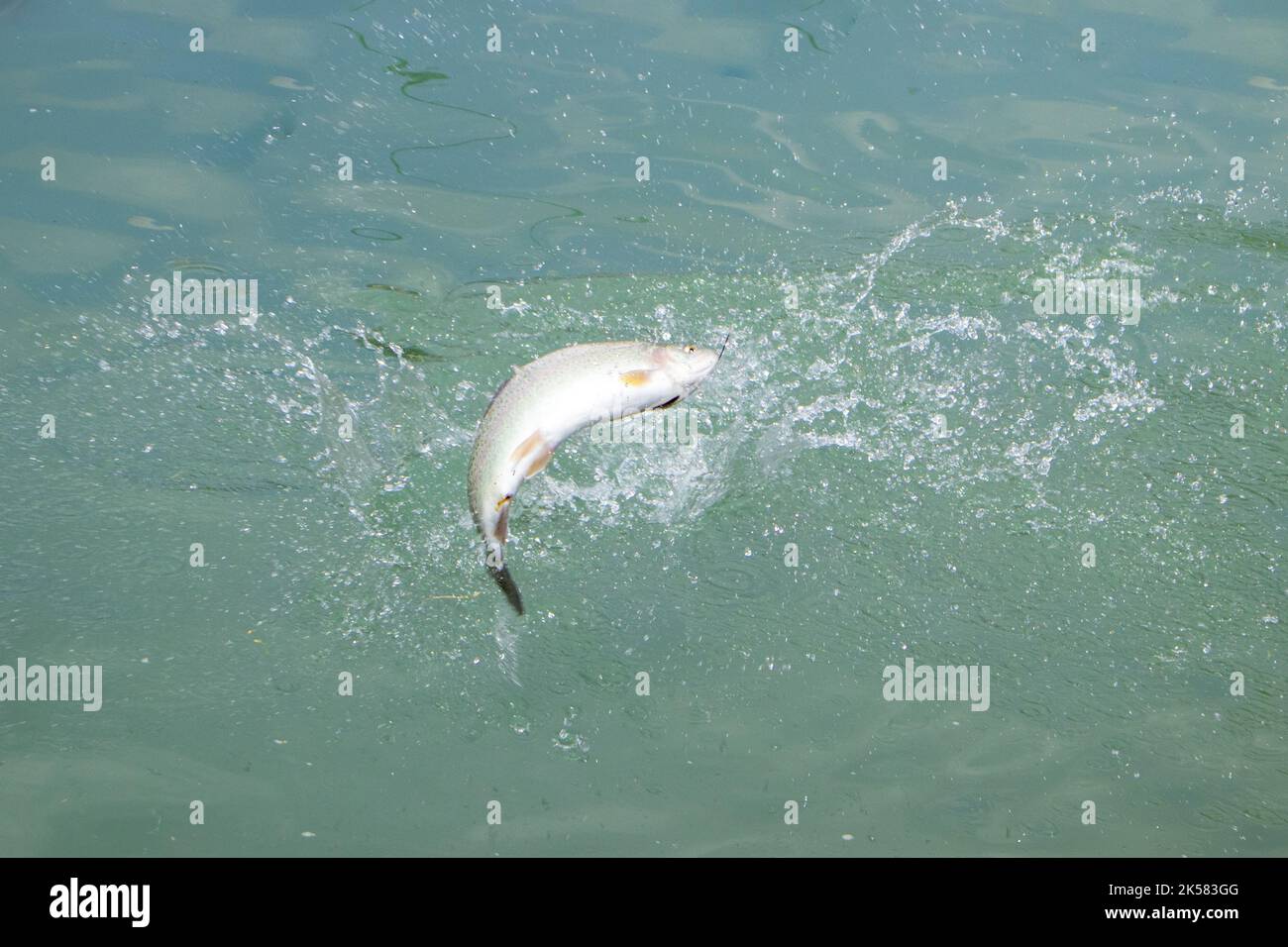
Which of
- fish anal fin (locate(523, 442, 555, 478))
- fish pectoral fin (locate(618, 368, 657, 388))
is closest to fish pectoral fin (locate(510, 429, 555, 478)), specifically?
fish anal fin (locate(523, 442, 555, 478))

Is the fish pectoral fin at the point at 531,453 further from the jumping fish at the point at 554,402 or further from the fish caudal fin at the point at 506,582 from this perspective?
the fish caudal fin at the point at 506,582

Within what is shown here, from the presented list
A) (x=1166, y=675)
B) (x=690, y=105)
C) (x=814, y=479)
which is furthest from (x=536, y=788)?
(x=690, y=105)

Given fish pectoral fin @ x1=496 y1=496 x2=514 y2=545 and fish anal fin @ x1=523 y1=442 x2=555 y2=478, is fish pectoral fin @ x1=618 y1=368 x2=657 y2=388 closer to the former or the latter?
fish anal fin @ x1=523 y1=442 x2=555 y2=478

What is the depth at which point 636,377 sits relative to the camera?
3.17m

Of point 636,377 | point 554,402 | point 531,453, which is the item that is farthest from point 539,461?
point 636,377

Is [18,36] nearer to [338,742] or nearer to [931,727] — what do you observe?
[338,742]

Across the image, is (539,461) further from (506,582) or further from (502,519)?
(506,582)

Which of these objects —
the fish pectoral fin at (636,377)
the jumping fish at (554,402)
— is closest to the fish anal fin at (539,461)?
the jumping fish at (554,402)

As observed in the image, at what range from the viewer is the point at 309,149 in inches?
275

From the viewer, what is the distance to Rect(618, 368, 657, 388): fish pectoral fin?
10.4ft

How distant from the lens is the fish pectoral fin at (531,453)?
3.09 m

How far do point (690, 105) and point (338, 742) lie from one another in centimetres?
489

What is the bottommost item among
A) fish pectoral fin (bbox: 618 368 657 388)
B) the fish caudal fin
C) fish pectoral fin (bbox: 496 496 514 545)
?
the fish caudal fin

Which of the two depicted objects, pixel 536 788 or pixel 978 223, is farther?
pixel 978 223
